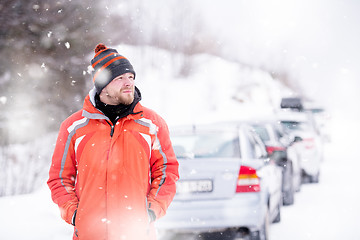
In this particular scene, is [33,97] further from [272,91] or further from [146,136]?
[272,91]

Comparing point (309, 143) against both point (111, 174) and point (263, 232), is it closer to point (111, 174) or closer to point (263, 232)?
point (263, 232)

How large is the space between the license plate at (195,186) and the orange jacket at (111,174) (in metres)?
2.23

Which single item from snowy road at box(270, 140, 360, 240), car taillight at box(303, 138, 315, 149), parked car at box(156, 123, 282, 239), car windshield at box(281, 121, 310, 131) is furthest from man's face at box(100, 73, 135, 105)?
car windshield at box(281, 121, 310, 131)

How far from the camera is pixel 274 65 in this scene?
5728 cm

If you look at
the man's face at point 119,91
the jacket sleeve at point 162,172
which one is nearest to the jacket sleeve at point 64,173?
the man's face at point 119,91

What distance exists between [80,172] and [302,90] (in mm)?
69837

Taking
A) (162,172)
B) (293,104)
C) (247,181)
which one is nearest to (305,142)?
(247,181)

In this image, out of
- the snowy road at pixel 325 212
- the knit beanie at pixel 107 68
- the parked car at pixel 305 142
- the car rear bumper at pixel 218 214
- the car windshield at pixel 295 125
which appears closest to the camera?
the knit beanie at pixel 107 68

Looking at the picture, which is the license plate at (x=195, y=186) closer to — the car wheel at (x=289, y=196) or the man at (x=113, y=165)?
the man at (x=113, y=165)

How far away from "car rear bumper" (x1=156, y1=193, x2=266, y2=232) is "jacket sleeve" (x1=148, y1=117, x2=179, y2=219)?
2.22 metres

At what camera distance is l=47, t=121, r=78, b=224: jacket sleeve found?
2.68 meters

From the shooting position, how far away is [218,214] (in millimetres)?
4922

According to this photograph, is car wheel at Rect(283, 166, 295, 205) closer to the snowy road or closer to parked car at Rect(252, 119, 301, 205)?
parked car at Rect(252, 119, 301, 205)

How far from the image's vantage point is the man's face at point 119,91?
2705mm
